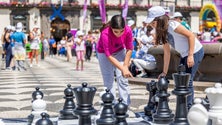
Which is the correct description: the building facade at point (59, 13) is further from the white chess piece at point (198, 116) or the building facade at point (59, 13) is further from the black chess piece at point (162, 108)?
the white chess piece at point (198, 116)

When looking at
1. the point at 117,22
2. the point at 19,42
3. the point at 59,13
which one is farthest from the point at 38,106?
the point at 59,13

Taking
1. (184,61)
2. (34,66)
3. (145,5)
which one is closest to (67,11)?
(145,5)

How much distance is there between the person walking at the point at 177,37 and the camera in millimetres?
4258

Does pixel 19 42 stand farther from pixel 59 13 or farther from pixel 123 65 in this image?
pixel 59 13

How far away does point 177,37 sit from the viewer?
14.5 ft

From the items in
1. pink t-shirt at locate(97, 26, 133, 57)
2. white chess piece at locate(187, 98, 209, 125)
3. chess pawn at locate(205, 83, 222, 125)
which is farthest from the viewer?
pink t-shirt at locate(97, 26, 133, 57)

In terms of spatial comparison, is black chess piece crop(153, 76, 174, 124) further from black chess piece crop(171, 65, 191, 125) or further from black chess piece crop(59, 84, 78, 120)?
black chess piece crop(59, 84, 78, 120)

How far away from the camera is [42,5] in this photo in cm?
3906

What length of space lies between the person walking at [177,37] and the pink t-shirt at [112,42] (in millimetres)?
337

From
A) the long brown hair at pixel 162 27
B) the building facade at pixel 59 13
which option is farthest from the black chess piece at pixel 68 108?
the building facade at pixel 59 13

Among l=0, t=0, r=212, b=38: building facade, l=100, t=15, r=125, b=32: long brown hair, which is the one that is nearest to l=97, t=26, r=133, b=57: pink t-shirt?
l=100, t=15, r=125, b=32: long brown hair

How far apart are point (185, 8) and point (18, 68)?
3035 centimetres

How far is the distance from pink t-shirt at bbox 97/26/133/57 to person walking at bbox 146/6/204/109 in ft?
1.11

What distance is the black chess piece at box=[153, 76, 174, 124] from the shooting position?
384 cm
